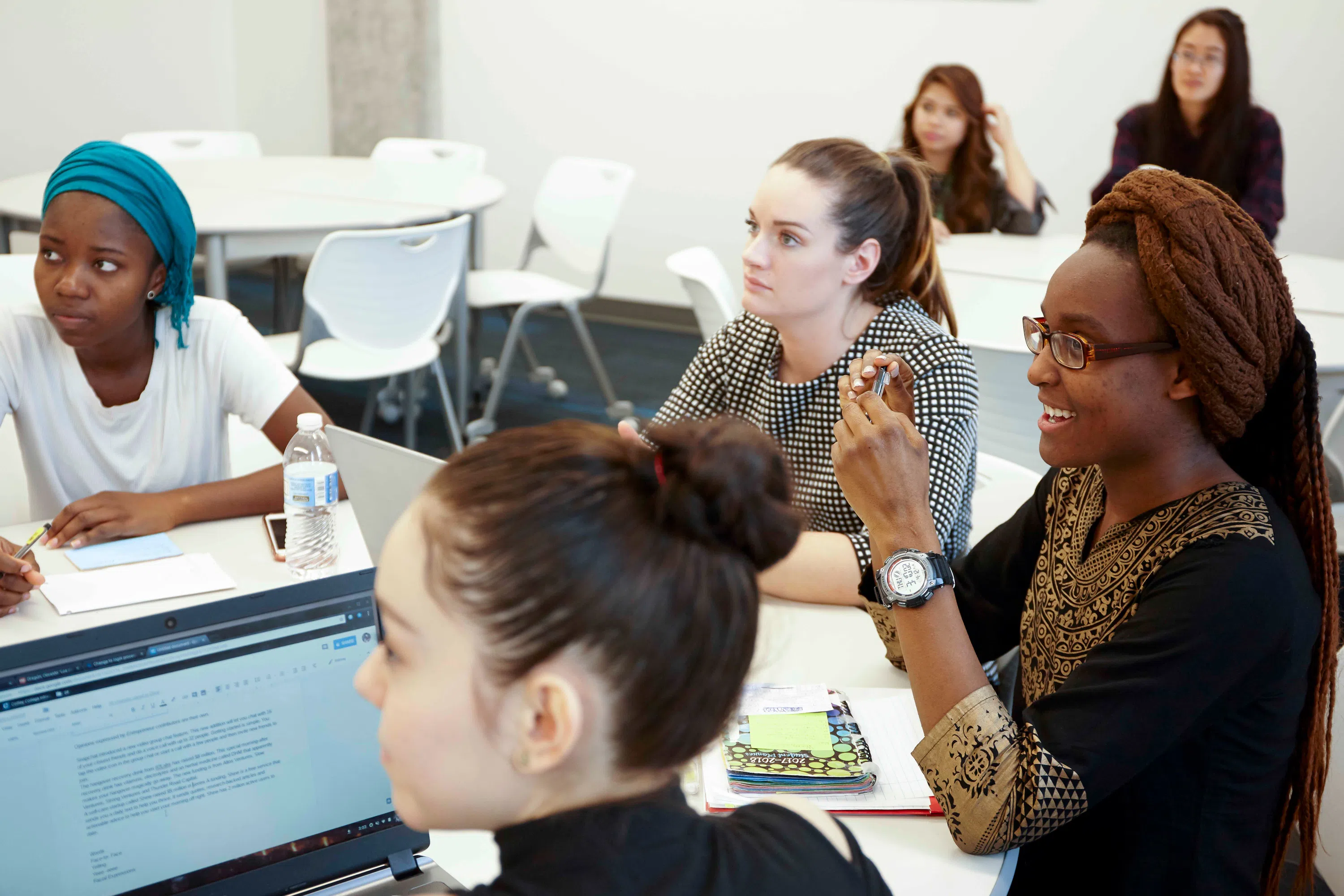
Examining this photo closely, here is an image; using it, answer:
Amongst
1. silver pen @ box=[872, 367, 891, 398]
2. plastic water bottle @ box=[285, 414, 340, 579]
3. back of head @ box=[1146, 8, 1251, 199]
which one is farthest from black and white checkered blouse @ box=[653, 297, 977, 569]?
back of head @ box=[1146, 8, 1251, 199]

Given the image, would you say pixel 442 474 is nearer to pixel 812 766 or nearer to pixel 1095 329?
pixel 812 766

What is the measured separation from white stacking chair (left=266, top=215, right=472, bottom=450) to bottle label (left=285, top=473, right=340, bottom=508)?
1.55 metres

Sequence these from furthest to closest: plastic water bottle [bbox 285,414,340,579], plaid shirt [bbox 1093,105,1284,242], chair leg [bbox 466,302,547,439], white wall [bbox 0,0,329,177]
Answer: white wall [bbox 0,0,329,177], chair leg [bbox 466,302,547,439], plaid shirt [bbox 1093,105,1284,242], plastic water bottle [bbox 285,414,340,579]

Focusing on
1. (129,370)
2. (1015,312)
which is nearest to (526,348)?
(1015,312)

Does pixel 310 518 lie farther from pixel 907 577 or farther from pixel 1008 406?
pixel 1008 406

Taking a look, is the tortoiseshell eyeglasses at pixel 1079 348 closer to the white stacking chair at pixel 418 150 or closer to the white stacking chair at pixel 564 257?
the white stacking chair at pixel 564 257

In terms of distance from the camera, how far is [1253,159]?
12.0ft

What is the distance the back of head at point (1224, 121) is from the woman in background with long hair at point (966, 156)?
1.55 ft

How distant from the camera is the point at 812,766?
112 centimetres

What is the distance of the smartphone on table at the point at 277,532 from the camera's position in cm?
153

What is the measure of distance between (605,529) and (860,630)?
89cm

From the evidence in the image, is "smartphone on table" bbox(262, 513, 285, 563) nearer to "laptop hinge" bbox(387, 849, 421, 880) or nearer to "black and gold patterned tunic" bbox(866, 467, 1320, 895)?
"laptop hinge" bbox(387, 849, 421, 880)

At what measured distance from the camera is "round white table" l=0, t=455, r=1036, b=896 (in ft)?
3.27

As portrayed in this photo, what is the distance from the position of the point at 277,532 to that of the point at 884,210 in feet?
3.50
